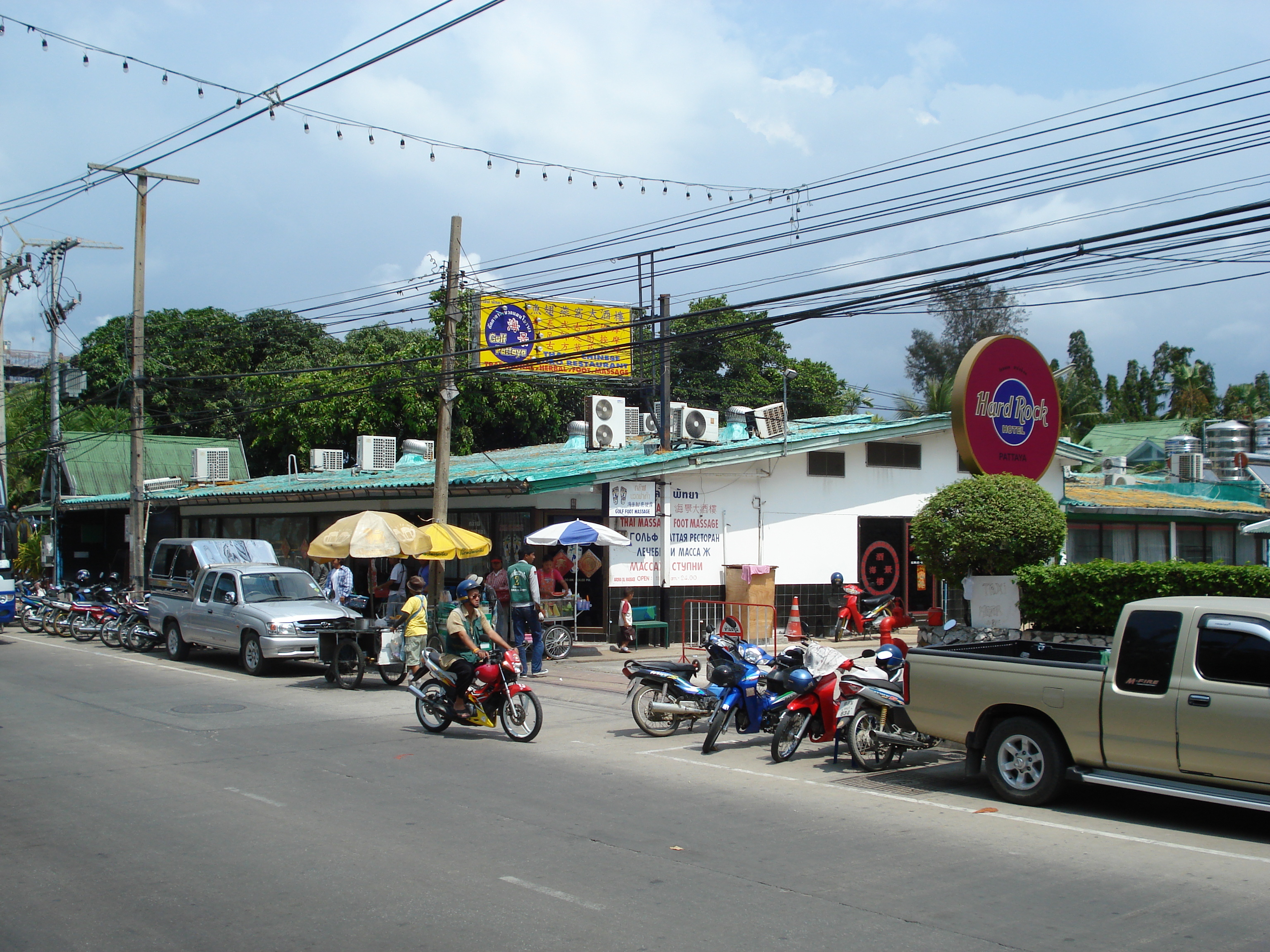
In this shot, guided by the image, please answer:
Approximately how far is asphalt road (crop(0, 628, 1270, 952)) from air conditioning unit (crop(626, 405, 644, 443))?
1815 cm

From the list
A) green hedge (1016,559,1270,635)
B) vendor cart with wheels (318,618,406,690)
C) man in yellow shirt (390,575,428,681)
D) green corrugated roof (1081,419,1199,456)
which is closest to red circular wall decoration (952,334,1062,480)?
green hedge (1016,559,1270,635)

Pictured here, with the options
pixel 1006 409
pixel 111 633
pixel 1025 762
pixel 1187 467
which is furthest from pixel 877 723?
pixel 1187 467

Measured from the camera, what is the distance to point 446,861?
7227mm

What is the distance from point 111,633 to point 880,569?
17382mm

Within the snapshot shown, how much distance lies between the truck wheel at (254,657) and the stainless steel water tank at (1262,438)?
35.8 meters

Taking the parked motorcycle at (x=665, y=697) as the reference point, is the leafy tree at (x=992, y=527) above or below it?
above

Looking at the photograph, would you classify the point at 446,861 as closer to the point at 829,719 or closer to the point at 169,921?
the point at 169,921

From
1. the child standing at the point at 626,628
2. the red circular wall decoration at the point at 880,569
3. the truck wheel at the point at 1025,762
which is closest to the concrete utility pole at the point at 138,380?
the child standing at the point at 626,628

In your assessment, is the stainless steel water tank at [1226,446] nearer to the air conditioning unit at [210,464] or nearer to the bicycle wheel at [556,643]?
the bicycle wheel at [556,643]

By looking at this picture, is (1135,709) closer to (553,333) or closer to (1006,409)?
(1006,409)

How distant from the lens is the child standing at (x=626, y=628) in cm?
2117

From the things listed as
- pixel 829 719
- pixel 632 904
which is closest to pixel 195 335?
pixel 829 719

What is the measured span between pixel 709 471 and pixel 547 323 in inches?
358

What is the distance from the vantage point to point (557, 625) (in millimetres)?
21391
